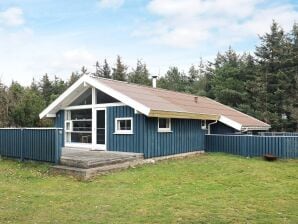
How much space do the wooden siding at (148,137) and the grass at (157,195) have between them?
147 cm

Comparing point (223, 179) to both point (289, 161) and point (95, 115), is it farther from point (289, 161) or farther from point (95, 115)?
point (95, 115)

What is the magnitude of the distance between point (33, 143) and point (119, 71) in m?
43.4

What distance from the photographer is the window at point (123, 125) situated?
52.5ft

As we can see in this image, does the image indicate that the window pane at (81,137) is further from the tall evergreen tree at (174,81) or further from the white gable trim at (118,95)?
the tall evergreen tree at (174,81)

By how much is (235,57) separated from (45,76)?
32059 mm

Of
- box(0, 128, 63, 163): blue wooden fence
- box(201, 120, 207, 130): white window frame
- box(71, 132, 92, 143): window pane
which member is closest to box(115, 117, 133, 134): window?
box(71, 132, 92, 143): window pane

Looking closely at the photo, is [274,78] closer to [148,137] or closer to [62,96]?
[148,137]

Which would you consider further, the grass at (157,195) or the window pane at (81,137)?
the window pane at (81,137)

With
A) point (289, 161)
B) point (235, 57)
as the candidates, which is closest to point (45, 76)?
point (235, 57)

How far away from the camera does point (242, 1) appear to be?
43.3 feet

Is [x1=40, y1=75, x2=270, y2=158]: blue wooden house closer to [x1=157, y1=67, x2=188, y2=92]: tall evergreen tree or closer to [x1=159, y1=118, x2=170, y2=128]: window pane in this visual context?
[x1=159, y1=118, x2=170, y2=128]: window pane

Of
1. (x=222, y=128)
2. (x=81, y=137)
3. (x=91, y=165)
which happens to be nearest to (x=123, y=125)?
(x=81, y=137)

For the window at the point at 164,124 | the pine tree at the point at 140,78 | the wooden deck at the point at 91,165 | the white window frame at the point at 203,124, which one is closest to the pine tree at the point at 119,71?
the pine tree at the point at 140,78

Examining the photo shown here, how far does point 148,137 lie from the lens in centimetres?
1555
